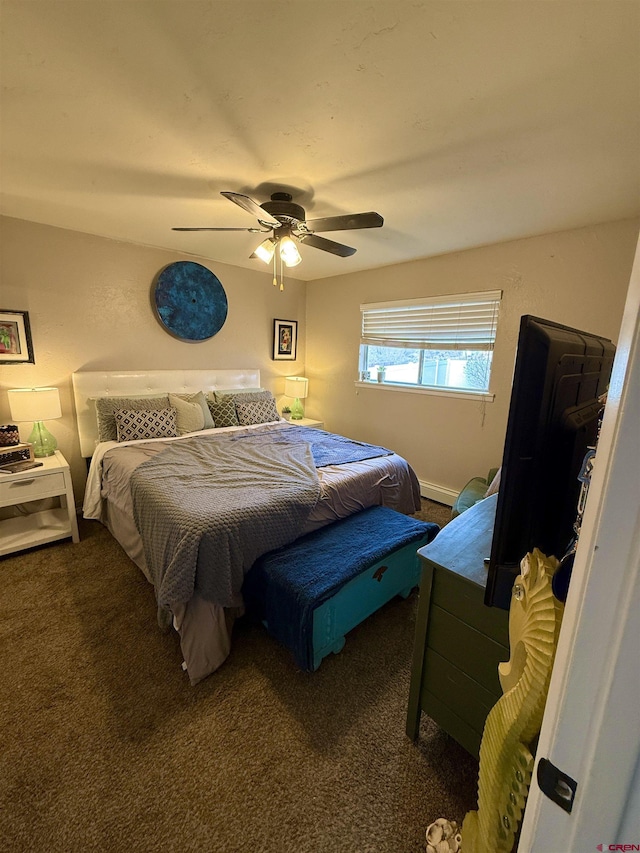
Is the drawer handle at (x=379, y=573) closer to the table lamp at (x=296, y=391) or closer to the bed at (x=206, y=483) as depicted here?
the bed at (x=206, y=483)

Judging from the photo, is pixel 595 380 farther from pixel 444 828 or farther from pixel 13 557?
pixel 13 557

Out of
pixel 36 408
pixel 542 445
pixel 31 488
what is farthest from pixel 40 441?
pixel 542 445

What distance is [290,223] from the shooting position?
2025 mm

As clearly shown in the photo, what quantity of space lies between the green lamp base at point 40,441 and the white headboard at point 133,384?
0.80 ft

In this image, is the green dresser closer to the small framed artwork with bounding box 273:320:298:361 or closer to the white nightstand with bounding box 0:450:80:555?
the white nightstand with bounding box 0:450:80:555

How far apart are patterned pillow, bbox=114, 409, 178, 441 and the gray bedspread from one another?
2.04 ft

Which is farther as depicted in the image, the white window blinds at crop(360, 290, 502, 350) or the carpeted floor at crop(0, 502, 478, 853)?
the white window blinds at crop(360, 290, 502, 350)

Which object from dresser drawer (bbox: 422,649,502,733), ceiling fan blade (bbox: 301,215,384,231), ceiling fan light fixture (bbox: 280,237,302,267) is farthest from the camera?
ceiling fan light fixture (bbox: 280,237,302,267)

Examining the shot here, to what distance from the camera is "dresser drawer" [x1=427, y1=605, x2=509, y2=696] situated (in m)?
1.06

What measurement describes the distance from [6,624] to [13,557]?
0.72 metres

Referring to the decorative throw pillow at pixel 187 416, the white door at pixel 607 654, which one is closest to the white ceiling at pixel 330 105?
the white door at pixel 607 654

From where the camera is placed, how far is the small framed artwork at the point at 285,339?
4180 mm

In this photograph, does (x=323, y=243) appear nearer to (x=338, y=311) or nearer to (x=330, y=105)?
(x=330, y=105)

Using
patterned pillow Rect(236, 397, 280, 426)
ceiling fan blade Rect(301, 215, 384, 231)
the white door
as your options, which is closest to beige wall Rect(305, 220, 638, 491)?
patterned pillow Rect(236, 397, 280, 426)
